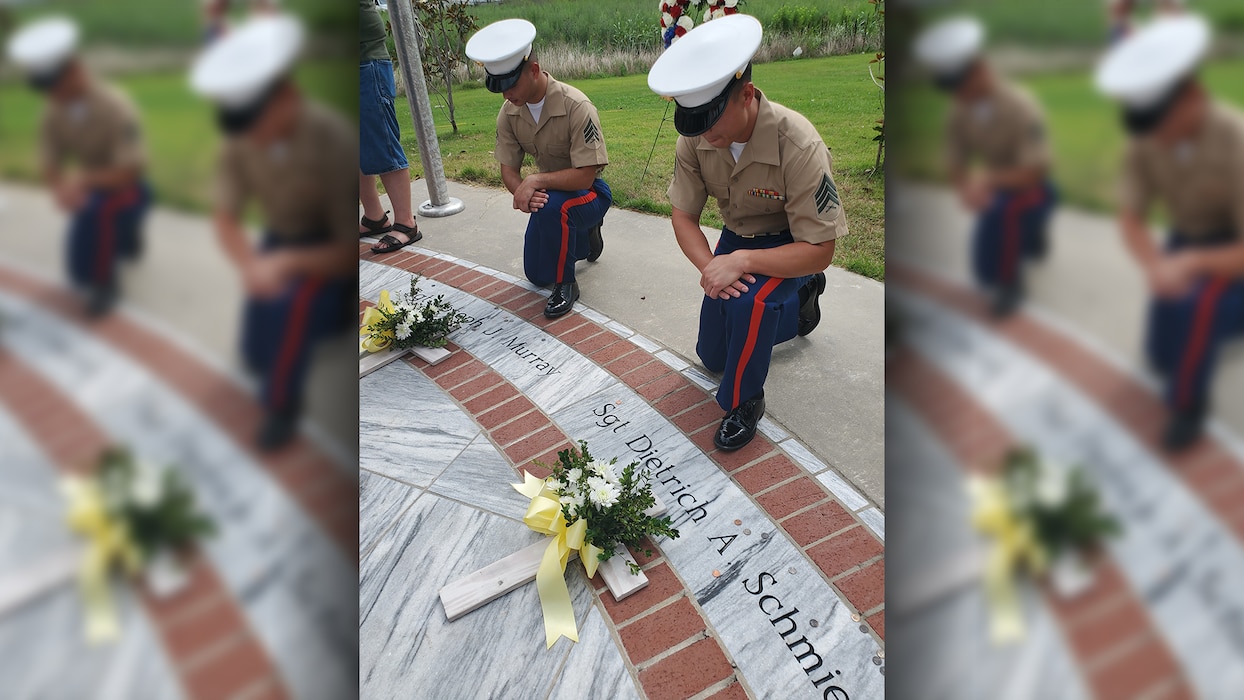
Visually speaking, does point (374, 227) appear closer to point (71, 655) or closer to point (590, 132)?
point (590, 132)

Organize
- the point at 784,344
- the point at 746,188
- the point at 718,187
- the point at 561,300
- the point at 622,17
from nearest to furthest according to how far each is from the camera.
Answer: the point at 746,188, the point at 718,187, the point at 784,344, the point at 561,300, the point at 622,17

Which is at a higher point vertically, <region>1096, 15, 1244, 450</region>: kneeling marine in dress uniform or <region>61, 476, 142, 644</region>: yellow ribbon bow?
<region>1096, 15, 1244, 450</region>: kneeling marine in dress uniform

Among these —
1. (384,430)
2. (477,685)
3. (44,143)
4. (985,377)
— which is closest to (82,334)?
(44,143)

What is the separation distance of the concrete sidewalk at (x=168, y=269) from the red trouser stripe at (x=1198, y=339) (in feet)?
1.12

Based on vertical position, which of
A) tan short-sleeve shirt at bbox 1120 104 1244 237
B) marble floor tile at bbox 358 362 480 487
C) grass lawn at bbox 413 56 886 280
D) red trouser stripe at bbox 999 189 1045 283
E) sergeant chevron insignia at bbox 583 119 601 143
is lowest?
grass lawn at bbox 413 56 886 280

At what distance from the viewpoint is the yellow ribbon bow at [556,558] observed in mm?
2395

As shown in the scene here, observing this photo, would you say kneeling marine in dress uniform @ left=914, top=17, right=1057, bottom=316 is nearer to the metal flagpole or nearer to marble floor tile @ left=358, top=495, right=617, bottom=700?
marble floor tile @ left=358, top=495, right=617, bottom=700

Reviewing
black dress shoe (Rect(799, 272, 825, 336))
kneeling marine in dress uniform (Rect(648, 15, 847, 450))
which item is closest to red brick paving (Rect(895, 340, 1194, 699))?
kneeling marine in dress uniform (Rect(648, 15, 847, 450))

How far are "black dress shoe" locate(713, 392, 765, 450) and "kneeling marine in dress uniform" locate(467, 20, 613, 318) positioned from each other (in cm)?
159

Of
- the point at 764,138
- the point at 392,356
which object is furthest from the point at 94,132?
the point at 392,356

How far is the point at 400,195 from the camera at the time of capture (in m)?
5.98

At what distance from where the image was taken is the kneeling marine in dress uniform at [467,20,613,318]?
169 inches

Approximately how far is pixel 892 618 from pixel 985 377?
0.60 feet

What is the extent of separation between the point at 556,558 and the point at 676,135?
8387 mm
